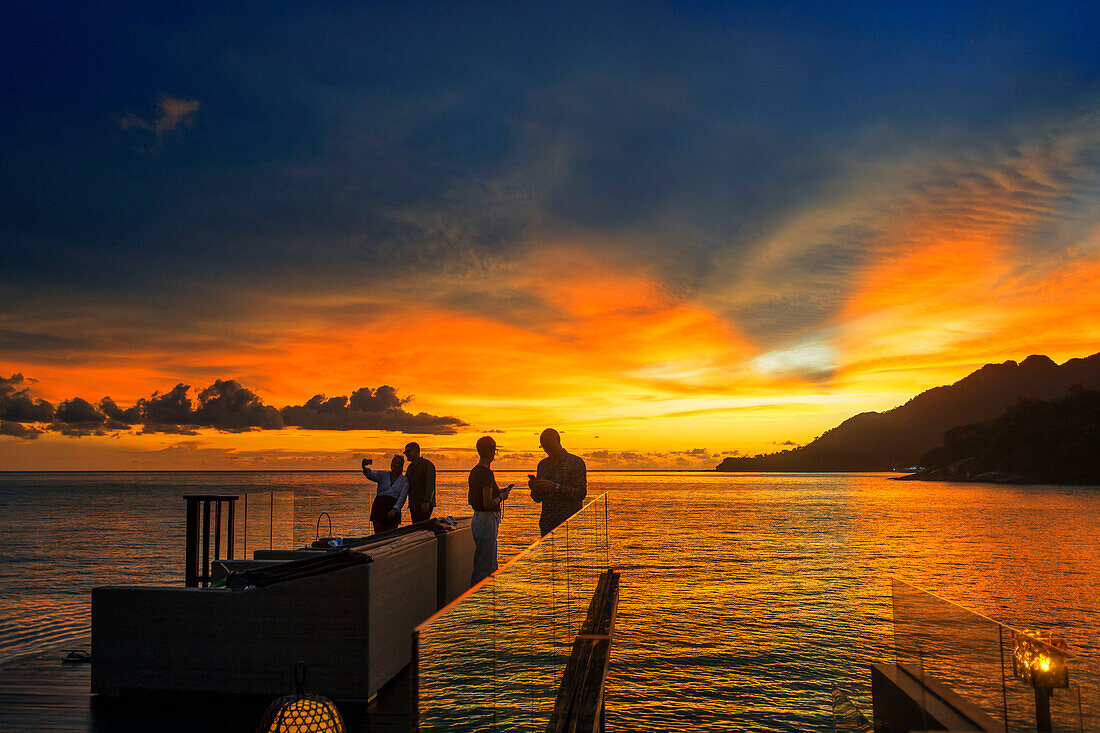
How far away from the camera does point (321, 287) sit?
17.8m

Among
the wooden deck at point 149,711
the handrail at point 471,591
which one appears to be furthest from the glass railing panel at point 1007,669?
the wooden deck at point 149,711

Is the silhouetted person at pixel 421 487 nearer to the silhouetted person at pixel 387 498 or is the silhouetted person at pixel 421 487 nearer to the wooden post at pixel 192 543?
the silhouetted person at pixel 387 498

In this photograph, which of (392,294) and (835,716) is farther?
(392,294)

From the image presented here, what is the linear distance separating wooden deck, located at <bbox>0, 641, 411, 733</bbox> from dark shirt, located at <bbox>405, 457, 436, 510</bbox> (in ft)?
9.36

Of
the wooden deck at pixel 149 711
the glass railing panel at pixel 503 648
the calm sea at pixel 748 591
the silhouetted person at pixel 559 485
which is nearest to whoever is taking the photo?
the glass railing panel at pixel 503 648

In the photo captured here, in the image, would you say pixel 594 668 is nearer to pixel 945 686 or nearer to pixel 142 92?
pixel 945 686

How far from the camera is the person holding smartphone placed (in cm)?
621

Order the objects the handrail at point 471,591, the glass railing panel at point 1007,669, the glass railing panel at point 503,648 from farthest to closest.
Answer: the glass railing panel at point 1007,669 < the glass railing panel at point 503,648 < the handrail at point 471,591

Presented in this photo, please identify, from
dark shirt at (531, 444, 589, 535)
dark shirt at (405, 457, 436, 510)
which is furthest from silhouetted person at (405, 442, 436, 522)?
dark shirt at (531, 444, 589, 535)

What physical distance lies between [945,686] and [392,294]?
656 inches

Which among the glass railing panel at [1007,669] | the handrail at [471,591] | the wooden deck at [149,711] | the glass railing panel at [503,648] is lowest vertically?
the wooden deck at [149,711]

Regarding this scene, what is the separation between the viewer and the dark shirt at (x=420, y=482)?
7906 millimetres

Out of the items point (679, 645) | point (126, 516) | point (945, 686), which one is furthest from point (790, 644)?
point (126, 516)

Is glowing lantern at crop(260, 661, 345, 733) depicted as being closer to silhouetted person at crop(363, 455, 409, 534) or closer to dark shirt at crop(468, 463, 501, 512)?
dark shirt at crop(468, 463, 501, 512)
